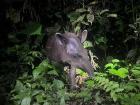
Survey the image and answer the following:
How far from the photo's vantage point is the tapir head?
4.78 m

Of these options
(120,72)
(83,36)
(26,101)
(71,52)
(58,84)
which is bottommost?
(26,101)

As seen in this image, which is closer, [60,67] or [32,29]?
[60,67]

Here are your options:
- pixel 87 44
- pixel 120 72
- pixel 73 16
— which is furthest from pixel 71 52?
pixel 73 16

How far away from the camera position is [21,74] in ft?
16.6

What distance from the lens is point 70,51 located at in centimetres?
482

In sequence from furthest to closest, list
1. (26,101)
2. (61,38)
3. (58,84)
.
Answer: (61,38)
(58,84)
(26,101)

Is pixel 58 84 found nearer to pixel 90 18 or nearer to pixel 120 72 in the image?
pixel 120 72

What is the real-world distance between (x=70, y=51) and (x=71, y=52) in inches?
0.8

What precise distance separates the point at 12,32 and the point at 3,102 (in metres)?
1.49

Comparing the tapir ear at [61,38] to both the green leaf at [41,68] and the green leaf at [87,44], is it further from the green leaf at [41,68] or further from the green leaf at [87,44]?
the green leaf at [87,44]

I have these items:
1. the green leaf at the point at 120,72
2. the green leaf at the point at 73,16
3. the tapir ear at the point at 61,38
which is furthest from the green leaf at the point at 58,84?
the green leaf at the point at 73,16

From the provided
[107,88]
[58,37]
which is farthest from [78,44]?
[107,88]

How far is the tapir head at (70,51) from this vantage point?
15.7ft

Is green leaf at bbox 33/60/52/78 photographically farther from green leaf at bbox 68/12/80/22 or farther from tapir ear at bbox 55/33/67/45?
green leaf at bbox 68/12/80/22
